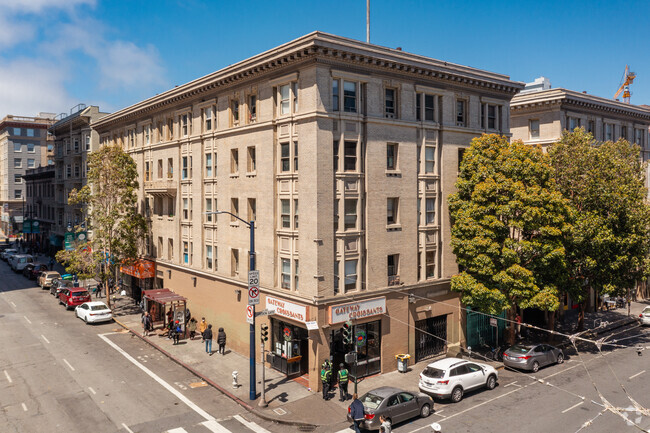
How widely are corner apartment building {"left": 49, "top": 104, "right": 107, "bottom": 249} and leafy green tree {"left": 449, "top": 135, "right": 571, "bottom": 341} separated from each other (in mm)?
45474

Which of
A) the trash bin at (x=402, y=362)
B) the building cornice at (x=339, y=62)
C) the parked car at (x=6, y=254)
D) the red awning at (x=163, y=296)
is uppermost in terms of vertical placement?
the building cornice at (x=339, y=62)

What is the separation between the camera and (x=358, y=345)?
1050 inches

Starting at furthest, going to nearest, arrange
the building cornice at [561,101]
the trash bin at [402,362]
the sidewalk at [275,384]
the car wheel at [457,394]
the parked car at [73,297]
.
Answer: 1. the parked car at [73,297]
2. the building cornice at [561,101]
3. the trash bin at [402,362]
4. the car wheel at [457,394]
5. the sidewalk at [275,384]

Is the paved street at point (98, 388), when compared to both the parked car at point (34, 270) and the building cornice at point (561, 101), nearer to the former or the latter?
the parked car at point (34, 270)

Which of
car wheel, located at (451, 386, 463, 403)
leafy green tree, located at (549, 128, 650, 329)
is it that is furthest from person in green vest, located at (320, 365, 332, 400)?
leafy green tree, located at (549, 128, 650, 329)

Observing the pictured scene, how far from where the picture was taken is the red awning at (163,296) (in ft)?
115

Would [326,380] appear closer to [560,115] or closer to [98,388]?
[98,388]

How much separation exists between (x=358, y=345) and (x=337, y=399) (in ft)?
11.8

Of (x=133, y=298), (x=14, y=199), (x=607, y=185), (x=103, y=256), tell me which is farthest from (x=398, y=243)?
(x=14, y=199)

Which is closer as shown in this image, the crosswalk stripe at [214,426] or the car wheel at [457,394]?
the crosswalk stripe at [214,426]

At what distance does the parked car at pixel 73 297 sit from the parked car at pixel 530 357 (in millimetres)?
35796

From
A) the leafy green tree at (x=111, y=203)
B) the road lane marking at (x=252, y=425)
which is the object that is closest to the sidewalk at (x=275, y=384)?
the road lane marking at (x=252, y=425)

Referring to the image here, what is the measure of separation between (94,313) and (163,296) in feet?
22.0

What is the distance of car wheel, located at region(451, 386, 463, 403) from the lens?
23531 millimetres
